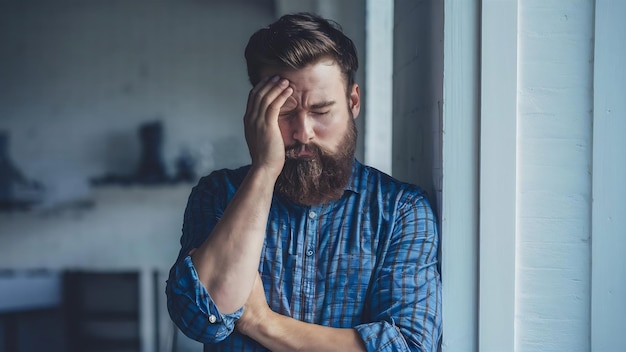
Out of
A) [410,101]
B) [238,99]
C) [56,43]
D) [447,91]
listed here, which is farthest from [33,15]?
[447,91]

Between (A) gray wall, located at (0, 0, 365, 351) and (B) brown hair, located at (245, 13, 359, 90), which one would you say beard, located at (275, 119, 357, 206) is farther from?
(A) gray wall, located at (0, 0, 365, 351)

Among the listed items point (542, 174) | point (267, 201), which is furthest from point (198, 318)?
point (542, 174)

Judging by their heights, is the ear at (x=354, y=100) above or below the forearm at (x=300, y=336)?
above

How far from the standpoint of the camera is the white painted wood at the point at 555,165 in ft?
4.96

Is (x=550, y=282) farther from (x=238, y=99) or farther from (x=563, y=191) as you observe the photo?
(x=238, y=99)

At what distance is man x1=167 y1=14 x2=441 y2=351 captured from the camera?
1.43 m

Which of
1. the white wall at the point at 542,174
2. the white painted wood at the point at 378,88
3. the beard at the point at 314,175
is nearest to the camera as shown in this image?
the white wall at the point at 542,174

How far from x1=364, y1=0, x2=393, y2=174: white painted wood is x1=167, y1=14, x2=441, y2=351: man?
254 cm

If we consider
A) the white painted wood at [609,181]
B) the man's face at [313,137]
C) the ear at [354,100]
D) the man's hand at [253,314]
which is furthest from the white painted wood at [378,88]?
the man's hand at [253,314]

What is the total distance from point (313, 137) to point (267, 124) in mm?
136

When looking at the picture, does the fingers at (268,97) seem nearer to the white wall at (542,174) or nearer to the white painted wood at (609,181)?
the white wall at (542,174)


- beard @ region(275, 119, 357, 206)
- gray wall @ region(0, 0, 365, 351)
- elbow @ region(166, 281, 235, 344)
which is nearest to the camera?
elbow @ region(166, 281, 235, 344)

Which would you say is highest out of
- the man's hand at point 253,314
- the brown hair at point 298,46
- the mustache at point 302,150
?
the brown hair at point 298,46

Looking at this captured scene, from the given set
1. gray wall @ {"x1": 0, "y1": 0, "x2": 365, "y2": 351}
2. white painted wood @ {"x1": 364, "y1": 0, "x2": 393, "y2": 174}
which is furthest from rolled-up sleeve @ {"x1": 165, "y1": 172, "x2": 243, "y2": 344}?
gray wall @ {"x1": 0, "y1": 0, "x2": 365, "y2": 351}
